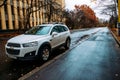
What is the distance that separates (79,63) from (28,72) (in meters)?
2.48

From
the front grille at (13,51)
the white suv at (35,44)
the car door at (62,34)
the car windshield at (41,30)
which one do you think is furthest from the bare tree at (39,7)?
the front grille at (13,51)

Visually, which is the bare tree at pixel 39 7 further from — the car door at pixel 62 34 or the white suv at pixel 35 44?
the white suv at pixel 35 44

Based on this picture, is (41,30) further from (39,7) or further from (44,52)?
(39,7)

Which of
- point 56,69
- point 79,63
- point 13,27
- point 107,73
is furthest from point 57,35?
point 13,27

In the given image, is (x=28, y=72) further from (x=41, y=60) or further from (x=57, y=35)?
(x=57, y=35)

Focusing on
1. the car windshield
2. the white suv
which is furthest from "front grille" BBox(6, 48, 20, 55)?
the car windshield

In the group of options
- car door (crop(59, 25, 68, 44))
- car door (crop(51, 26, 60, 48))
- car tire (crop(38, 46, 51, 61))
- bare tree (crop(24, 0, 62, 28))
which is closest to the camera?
car tire (crop(38, 46, 51, 61))

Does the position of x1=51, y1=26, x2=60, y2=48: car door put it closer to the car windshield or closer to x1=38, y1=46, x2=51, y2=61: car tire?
the car windshield

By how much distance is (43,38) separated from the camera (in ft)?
31.3

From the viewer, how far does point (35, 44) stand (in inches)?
347

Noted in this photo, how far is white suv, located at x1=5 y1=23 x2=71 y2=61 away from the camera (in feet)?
28.2

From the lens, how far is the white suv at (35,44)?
8.59 meters

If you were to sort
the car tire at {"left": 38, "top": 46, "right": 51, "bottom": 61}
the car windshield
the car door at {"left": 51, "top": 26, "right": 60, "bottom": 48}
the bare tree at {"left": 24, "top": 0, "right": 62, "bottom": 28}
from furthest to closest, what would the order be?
the bare tree at {"left": 24, "top": 0, "right": 62, "bottom": 28} → the car door at {"left": 51, "top": 26, "right": 60, "bottom": 48} → the car windshield → the car tire at {"left": 38, "top": 46, "right": 51, "bottom": 61}

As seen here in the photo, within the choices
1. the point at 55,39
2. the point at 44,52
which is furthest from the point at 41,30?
the point at 44,52
